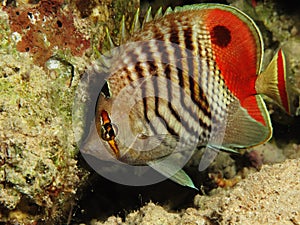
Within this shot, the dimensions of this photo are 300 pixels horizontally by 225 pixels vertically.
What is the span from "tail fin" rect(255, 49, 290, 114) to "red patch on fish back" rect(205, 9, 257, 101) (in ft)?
0.19

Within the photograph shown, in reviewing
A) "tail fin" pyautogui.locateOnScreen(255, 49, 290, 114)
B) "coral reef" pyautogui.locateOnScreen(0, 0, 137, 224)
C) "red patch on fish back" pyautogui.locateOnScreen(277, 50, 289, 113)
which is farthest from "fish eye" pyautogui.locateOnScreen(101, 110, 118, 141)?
"red patch on fish back" pyautogui.locateOnScreen(277, 50, 289, 113)

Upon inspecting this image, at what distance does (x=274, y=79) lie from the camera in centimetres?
268

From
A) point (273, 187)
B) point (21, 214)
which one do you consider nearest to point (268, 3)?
point (273, 187)

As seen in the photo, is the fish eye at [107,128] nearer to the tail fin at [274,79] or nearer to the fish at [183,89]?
the fish at [183,89]

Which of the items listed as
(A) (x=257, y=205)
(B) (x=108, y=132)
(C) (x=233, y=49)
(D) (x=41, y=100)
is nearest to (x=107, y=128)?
(B) (x=108, y=132)

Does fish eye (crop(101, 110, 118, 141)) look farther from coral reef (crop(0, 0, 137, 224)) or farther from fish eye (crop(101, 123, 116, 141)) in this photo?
coral reef (crop(0, 0, 137, 224))

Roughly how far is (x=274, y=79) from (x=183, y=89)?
0.77 m

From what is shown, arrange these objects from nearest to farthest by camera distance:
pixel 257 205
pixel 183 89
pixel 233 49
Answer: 1. pixel 257 205
2. pixel 183 89
3. pixel 233 49

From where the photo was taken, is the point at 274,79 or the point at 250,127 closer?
the point at 274,79

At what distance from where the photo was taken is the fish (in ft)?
7.43

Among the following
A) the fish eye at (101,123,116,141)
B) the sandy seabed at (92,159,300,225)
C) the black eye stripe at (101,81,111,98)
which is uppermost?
the black eye stripe at (101,81,111,98)

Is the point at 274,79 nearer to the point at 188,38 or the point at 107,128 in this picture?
the point at 188,38

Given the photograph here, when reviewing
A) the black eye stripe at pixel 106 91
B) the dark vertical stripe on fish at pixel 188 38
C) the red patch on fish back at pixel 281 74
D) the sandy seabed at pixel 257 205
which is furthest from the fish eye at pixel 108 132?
the red patch on fish back at pixel 281 74

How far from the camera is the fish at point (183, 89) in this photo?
2.26 meters
